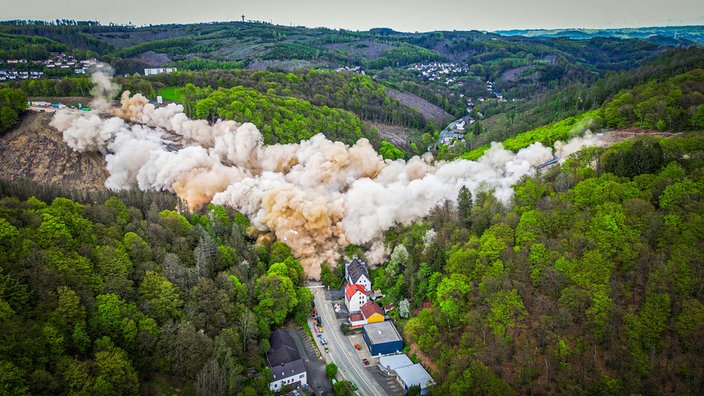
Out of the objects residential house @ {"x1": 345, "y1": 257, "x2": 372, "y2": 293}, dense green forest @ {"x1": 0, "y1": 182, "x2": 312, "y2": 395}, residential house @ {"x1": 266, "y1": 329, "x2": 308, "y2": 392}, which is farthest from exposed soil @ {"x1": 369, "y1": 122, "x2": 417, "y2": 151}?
residential house @ {"x1": 266, "y1": 329, "x2": 308, "y2": 392}

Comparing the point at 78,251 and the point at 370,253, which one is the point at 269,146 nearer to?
the point at 370,253

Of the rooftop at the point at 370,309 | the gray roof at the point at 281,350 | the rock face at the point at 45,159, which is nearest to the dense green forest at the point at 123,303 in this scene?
the gray roof at the point at 281,350

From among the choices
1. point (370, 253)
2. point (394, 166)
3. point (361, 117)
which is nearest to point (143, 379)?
point (370, 253)

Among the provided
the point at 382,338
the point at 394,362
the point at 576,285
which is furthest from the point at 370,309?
the point at 576,285

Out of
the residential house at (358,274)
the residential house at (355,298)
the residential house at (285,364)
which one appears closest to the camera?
the residential house at (285,364)

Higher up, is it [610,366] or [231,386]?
[610,366]

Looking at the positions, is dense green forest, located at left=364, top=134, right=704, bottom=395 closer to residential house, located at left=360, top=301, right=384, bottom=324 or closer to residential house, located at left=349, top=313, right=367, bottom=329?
residential house, located at left=360, top=301, right=384, bottom=324

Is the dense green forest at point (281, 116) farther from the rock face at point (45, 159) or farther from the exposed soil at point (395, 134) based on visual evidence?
the rock face at point (45, 159)
